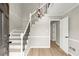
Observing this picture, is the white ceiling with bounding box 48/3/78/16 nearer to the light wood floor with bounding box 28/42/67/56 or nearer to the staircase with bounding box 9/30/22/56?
the light wood floor with bounding box 28/42/67/56

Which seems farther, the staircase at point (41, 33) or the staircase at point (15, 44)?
the staircase at point (41, 33)

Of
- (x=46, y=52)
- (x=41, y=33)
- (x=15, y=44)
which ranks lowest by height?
(x=46, y=52)

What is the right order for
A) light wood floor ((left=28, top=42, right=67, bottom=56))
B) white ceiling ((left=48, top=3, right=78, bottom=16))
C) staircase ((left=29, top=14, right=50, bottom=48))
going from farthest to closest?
staircase ((left=29, top=14, right=50, bottom=48)) < light wood floor ((left=28, top=42, right=67, bottom=56)) < white ceiling ((left=48, top=3, right=78, bottom=16))

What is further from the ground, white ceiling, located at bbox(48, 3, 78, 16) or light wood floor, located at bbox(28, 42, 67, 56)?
white ceiling, located at bbox(48, 3, 78, 16)

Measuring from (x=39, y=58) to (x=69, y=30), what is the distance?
15.0 feet

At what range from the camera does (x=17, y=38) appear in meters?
5.91

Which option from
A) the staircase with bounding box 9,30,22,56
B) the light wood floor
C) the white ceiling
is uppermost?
the white ceiling

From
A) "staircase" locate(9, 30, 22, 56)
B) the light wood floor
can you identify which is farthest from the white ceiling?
"staircase" locate(9, 30, 22, 56)

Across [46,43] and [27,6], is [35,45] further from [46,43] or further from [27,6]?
[27,6]

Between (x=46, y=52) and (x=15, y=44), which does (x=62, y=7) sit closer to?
(x=46, y=52)

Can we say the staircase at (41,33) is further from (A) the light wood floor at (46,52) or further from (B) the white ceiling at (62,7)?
(B) the white ceiling at (62,7)

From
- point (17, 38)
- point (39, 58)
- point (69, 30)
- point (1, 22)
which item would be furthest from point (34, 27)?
point (39, 58)

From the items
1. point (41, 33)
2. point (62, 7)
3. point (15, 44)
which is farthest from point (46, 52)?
point (62, 7)

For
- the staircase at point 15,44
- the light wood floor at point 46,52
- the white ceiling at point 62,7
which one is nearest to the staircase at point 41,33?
the light wood floor at point 46,52
